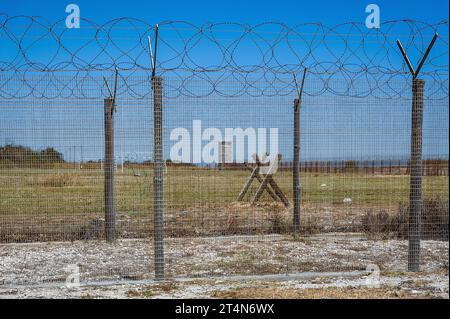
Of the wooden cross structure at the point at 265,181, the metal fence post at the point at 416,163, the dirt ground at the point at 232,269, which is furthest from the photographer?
the wooden cross structure at the point at 265,181

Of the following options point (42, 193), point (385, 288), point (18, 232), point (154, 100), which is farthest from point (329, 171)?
point (18, 232)

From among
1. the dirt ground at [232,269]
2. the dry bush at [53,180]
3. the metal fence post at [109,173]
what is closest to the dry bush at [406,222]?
the dirt ground at [232,269]

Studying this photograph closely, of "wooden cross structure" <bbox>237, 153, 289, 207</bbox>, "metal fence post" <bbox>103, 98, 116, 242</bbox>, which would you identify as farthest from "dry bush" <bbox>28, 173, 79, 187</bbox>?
"wooden cross structure" <bbox>237, 153, 289, 207</bbox>

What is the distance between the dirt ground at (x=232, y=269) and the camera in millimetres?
5941

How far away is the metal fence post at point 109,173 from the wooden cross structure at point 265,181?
2.87 metres

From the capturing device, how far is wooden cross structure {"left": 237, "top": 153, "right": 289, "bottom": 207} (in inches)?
426

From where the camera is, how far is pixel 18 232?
28.8 feet

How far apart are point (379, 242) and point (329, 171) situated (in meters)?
1.55

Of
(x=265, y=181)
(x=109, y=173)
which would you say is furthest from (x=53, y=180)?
(x=265, y=181)

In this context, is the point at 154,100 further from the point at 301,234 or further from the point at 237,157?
the point at 301,234

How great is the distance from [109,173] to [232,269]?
8.73 ft

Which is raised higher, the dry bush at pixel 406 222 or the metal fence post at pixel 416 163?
the metal fence post at pixel 416 163

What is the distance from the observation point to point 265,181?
11.4 metres

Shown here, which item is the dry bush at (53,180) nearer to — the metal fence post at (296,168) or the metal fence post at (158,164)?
the metal fence post at (158,164)
